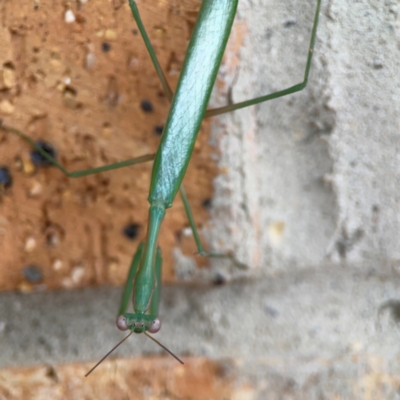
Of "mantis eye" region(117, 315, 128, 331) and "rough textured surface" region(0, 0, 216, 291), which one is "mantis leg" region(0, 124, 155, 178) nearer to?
"rough textured surface" region(0, 0, 216, 291)

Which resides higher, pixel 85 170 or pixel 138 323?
pixel 85 170

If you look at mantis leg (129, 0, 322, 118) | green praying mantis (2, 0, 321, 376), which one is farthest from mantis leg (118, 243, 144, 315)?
mantis leg (129, 0, 322, 118)

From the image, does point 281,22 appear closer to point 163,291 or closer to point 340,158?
point 340,158

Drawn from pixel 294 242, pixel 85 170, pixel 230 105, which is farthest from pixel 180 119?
pixel 294 242

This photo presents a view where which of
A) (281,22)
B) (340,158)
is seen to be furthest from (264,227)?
(281,22)

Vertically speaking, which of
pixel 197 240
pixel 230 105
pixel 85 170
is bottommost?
pixel 197 240

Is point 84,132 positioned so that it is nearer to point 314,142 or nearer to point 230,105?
point 230,105
